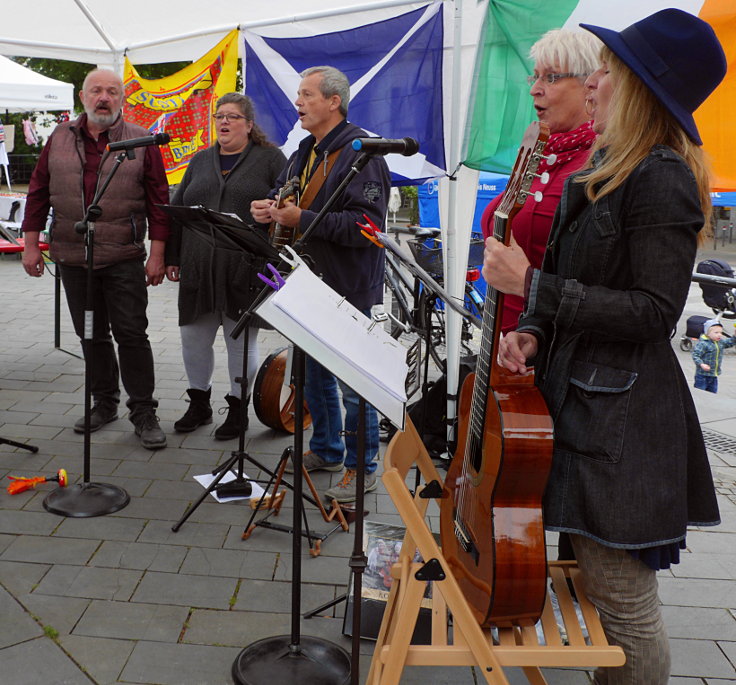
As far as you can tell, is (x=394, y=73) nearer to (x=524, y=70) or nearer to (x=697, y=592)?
(x=524, y=70)

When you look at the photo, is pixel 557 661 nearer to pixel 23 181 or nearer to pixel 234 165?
pixel 234 165

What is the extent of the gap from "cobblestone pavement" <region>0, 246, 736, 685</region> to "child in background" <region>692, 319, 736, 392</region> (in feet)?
3.90

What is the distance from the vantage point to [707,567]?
11.0ft

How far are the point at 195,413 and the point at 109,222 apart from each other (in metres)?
1.25

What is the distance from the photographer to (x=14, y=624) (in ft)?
8.71

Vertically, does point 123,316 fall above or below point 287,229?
below

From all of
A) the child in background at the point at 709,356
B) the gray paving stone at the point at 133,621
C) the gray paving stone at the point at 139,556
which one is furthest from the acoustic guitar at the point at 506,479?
the child in background at the point at 709,356

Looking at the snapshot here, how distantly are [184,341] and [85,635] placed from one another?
2280mm

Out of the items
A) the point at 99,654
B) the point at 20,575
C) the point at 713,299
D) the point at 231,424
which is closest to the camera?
the point at 99,654

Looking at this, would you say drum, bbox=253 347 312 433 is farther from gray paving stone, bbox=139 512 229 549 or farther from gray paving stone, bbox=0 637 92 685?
gray paving stone, bbox=0 637 92 685

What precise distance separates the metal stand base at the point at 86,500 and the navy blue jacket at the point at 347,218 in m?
1.45

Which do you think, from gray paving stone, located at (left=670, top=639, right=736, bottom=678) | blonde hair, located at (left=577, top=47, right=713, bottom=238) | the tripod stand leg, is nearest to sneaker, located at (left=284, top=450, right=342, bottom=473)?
the tripod stand leg

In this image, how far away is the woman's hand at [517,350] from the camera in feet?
6.11

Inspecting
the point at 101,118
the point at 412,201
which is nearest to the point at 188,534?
the point at 101,118
